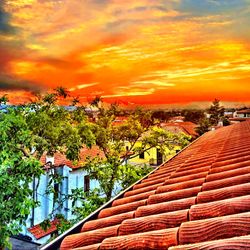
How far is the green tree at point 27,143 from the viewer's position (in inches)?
289

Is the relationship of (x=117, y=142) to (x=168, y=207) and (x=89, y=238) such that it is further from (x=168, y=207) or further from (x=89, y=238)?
(x=89, y=238)

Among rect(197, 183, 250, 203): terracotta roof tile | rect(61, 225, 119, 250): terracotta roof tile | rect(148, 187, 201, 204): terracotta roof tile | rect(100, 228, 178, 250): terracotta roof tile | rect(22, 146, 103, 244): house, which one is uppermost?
rect(197, 183, 250, 203): terracotta roof tile

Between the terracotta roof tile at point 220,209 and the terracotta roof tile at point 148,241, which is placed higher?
the terracotta roof tile at point 220,209

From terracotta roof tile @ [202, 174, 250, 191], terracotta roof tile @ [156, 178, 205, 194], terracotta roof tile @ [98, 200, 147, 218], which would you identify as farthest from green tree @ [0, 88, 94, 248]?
terracotta roof tile @ [202, 174, 250, 191]

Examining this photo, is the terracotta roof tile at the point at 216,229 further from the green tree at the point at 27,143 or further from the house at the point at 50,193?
the house at the point at 50,193

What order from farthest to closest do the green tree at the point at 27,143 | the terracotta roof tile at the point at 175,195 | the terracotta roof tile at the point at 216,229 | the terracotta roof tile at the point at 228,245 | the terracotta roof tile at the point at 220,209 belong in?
the green tree at the point at 27,143 → the terracotta roof tile at the point at 175,195 → the terracotta roof tile at the point at 220,209 → the terracotta roof tile at the point at 216,229 → the terracotta roof tile at the point at 228,245

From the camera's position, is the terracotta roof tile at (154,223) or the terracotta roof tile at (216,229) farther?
the terracotta roof tile at (154,223)

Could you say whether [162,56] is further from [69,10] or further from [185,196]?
[185,196]

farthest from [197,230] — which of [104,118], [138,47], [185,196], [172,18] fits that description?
[138,47]

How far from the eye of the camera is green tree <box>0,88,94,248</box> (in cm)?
734

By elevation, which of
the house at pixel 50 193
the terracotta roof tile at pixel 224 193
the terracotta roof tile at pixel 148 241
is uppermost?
the terracotta roof tile at pixel 224 193

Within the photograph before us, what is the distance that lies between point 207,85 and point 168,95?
13.0 ft

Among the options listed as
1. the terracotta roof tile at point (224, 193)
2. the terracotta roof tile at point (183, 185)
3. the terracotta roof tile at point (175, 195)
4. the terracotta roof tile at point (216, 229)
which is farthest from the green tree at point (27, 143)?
the terracotta roof tile at point (216, 229)

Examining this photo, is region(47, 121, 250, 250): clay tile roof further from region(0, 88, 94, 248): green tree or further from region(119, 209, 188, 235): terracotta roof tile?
region(0, 88, 94, 248): green tree
